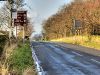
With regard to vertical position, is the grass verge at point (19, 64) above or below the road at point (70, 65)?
above

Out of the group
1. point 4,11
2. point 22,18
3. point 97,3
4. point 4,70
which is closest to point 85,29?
point 97,3

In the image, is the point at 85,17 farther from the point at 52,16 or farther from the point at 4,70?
the point at 52,16

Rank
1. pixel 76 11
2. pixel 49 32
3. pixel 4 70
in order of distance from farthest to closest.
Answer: pixel 49 32
pixel 76 11
pixel 4 70

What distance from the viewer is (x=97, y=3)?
273ft

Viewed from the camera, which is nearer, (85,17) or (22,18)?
(22,18)

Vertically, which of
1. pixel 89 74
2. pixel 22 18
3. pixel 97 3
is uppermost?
pixel 97 3

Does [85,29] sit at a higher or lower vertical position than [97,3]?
lower

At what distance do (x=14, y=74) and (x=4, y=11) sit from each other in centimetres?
4170

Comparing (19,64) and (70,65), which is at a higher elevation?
(19,64)

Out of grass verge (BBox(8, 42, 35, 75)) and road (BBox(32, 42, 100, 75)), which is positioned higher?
grass verge (BBox(8, 42, 35, 75))

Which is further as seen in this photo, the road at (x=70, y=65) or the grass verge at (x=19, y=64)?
the road at (x=70, y=65)

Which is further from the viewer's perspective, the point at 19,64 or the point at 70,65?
the point at 70,65

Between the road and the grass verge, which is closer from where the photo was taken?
the grass verge

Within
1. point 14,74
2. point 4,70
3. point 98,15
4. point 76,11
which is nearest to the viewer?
point 4,70
